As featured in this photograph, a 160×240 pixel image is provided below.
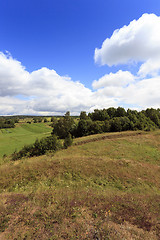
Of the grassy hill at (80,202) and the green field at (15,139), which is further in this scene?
the green field at (15,139)

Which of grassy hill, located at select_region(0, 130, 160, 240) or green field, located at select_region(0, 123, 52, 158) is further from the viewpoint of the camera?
green field, located at select_region(0, 123, 52, 158)

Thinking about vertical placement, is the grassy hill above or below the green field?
above

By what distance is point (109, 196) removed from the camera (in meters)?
9.81

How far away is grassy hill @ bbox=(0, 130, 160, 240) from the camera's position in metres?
6.34

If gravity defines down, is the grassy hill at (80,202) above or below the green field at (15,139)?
above

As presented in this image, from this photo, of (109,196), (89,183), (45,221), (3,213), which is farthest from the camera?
(89,183)

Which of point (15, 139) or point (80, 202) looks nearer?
point (80, 202)

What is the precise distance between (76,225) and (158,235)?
205 inches

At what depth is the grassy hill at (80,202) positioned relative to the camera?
634 cm

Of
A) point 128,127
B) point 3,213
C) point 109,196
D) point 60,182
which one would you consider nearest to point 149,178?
point 109,196

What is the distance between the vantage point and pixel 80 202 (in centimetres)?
873

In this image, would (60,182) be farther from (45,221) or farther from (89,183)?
(45,221)

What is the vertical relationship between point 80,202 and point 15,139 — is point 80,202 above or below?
above

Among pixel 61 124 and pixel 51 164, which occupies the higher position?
pixel 61 124
